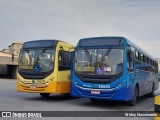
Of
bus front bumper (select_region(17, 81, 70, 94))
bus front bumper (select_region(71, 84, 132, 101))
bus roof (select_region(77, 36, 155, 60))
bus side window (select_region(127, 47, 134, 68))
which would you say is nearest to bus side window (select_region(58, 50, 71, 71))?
bus front bumper (select_region(17, 81, 70, 94))

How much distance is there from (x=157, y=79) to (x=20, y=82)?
13.0 m

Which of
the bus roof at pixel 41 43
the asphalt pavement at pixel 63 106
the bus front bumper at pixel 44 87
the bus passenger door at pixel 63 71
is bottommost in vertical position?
the asphalt pavement at pixel 63 106

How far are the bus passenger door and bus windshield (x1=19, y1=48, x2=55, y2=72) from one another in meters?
0.50

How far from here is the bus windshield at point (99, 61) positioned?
11.8 metres

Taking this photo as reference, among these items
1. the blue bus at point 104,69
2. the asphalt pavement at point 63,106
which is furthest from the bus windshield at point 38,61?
the asphalt pavement at point 63,106

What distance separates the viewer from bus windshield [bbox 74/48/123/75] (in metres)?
11.8

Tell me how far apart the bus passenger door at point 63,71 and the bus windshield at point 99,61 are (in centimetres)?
161

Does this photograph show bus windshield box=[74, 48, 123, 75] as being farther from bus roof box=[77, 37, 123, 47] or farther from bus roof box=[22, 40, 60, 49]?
bus roof box=[22, 40, 60, 49]

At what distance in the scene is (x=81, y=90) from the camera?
40.5 ft

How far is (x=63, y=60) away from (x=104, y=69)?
10.5ft

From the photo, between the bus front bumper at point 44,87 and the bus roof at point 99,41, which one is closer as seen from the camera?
the bus roof at point 99,41

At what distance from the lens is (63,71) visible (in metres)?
14.4

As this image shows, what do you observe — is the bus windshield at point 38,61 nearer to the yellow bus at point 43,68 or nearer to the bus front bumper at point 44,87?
the yellow bus at point 43,68

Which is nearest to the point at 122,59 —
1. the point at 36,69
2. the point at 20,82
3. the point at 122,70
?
the point at 122,70
